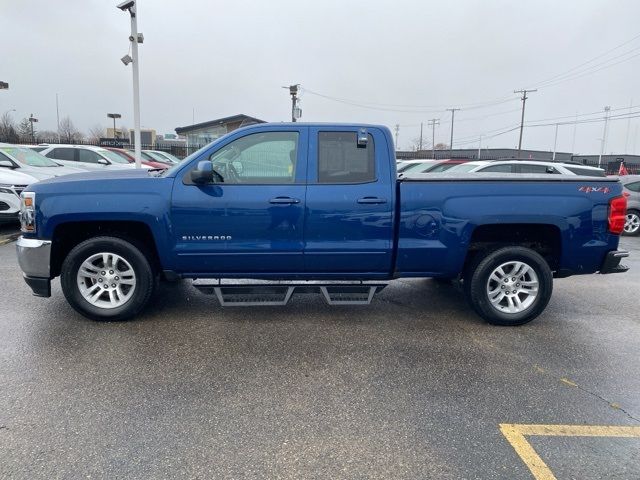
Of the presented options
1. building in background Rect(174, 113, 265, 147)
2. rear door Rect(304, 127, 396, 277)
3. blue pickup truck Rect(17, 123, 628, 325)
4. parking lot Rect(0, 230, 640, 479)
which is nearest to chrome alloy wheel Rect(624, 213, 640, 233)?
parking lot Rect(0, 230, 640, 479)

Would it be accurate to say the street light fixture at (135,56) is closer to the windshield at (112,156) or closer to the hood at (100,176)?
the windshield at (112,156)

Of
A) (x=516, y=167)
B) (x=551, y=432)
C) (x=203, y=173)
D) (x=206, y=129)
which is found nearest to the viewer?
(x=551, y=432)

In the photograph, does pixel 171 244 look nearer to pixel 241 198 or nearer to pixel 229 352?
pixel 241 198

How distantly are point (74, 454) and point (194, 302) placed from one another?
2.78m

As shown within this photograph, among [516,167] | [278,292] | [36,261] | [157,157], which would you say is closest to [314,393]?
[278,292]

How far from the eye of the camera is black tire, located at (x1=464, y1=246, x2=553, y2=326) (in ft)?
15.5

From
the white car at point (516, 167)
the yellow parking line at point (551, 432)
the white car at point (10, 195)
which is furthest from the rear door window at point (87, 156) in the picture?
the yellow parking line at point (551, 432)

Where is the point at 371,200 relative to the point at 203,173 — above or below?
below

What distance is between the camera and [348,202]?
4.48m

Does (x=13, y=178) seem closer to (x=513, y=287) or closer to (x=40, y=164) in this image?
(x=40, y=164)

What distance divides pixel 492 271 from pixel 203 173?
2974mm

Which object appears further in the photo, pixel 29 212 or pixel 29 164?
pixel 29 164

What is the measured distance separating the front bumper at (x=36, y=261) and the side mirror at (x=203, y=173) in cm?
153

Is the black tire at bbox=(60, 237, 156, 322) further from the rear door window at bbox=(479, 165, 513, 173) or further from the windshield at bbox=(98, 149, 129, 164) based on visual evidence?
the windshield at bbox=(98, 149, 129, 164)
